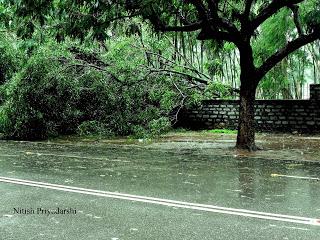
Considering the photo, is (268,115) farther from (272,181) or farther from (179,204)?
(179,204)

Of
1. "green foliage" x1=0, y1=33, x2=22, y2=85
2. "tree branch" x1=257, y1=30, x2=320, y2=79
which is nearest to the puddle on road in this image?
"tree branch" x1=257, y1=30, x2=320, y2=79

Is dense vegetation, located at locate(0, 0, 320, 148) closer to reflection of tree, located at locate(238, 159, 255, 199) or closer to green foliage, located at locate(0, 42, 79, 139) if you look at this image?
green foliage, located at locate(0, 42, 79, 139)

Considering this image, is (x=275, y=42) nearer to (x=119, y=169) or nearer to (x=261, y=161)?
(x=261, y=161)

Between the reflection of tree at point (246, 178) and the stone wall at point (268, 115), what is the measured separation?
8.91 metres

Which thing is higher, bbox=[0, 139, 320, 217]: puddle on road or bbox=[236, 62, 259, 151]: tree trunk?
bbox=[236, 62, 259, 151]: tree trunk

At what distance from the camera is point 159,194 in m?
7.64

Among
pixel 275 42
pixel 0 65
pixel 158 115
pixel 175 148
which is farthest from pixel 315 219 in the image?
pixel 0 65

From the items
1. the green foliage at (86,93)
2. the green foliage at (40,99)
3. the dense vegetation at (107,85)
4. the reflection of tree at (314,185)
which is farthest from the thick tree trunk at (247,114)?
the green foliage at (40,99)

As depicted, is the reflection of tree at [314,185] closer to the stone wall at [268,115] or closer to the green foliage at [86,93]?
the green foliage at [86,93]

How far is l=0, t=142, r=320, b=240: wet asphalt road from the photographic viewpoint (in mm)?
5441

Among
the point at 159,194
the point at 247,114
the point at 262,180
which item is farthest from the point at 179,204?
the point at 247,114

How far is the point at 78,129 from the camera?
1980cm

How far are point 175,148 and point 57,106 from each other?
22.3ft

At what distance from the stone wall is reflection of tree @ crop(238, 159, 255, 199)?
8907mm
